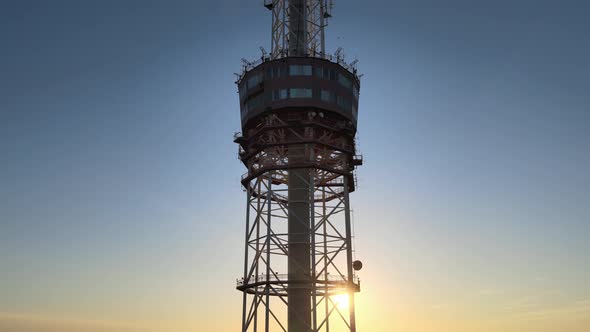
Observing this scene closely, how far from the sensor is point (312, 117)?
228 feet

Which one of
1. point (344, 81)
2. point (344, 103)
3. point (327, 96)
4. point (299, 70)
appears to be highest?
point (299, 70)

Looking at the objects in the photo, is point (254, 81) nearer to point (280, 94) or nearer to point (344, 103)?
point (280, 94)

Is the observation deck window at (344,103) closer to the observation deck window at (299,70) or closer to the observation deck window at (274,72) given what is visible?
the observation deck window at (299,70)

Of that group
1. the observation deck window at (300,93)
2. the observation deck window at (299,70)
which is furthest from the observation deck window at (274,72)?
the observation deck window at (300,93)

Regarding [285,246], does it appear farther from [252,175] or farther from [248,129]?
[248,129]

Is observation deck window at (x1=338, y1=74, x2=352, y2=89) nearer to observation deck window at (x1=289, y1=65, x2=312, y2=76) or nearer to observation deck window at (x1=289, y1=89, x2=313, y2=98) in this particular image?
observation deck window at (x1=289, y1=65, x2=312, y2=76)

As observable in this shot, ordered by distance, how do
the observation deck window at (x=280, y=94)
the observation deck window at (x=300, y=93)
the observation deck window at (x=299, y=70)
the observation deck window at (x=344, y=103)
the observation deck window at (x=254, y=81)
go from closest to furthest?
the observation deck window at (x=300, y=93)
the observation deck window at (x=280, y=94)
the observation deck window at (x=299, y=70)
the observation deck window at (x=344, y=103)
the observation deck window at (x=254, y=81)

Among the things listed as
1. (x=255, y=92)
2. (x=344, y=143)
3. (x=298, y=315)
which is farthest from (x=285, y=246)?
(x=255, y=92)

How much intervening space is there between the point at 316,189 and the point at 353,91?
1385cm

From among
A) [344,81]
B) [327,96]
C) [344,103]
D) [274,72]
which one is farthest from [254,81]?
[344,103]

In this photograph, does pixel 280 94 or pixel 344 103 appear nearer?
pixel 280 94

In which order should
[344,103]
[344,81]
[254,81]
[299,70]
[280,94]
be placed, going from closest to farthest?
[280,94], [299,70], [344,103], [254,81], [344,81]

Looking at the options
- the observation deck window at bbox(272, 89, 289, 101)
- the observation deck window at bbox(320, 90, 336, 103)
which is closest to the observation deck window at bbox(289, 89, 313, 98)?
the observation deck window at bbox(272, 89, 289, 101)

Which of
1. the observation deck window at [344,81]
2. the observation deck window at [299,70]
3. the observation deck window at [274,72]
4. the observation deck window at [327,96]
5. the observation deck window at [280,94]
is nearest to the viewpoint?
the observation deck window at [280,94]
